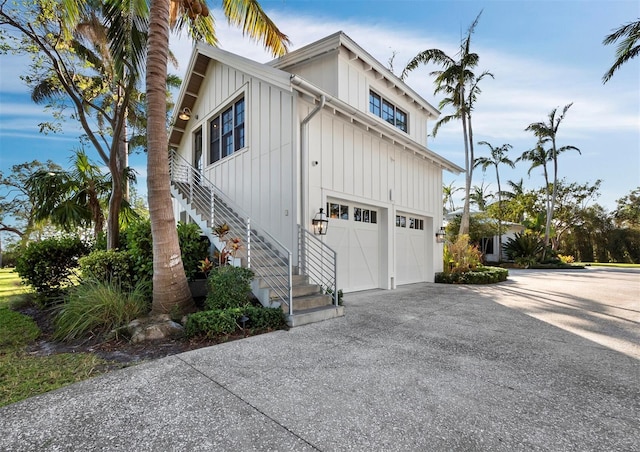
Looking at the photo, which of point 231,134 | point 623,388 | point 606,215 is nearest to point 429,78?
point 231,134

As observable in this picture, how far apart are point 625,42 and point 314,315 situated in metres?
14.2

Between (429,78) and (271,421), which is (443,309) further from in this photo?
(429,78)

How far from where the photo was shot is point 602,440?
2000 millimetres

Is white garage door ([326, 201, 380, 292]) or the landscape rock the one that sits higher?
white garage door ([326, 201, 380, 292])

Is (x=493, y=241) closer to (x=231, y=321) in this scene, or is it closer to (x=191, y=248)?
(x=191, y=248)

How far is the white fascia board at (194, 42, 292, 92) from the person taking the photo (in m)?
6.00

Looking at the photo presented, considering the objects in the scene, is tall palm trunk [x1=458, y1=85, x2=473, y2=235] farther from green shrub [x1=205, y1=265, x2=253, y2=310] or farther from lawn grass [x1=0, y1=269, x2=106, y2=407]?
lawn grass [x1=0, y1=269, x2=106, y2=407]

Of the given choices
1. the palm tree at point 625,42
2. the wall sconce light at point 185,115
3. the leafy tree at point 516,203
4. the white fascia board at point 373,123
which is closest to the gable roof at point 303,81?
the white fascia board at point 373,123

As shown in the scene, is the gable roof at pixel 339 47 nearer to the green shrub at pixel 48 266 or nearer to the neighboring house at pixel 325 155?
the neighboring house at pixel 325 155

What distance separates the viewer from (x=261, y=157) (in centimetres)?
741

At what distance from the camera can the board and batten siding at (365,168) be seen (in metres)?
6.80

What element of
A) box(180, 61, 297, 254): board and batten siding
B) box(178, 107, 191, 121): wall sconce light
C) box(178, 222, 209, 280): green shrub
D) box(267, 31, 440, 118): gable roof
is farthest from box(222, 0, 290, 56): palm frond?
box(178, 222, 209, 280): green shrub

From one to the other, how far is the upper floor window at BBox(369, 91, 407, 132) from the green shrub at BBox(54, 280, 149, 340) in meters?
7.79

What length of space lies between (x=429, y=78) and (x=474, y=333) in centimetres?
1483
